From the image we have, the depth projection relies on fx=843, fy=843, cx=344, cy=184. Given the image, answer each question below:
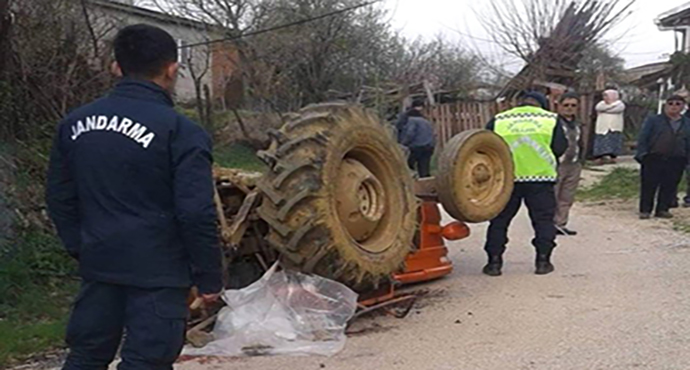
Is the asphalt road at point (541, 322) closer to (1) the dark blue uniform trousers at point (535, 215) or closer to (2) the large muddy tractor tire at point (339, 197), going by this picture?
(1) the dark blue uniform trousers at point (535, 215)

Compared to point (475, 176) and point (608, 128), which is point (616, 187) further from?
point (475, 176)

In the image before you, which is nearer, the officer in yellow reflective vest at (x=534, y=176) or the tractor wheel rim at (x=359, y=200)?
the tractor wheel rim at (x=359, y=200)

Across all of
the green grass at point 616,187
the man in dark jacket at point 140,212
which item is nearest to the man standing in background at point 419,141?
the green grass at point 616,187

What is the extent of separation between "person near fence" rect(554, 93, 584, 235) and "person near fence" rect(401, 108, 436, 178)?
12.0 ft

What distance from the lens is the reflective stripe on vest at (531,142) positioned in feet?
24.1

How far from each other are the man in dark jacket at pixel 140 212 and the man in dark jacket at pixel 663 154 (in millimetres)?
8501

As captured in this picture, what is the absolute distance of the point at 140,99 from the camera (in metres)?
3.34

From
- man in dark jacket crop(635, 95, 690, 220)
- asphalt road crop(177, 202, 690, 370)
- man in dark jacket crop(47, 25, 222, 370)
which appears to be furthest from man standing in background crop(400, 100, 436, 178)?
man in dark jacket crop(47, 25, 222, 370)

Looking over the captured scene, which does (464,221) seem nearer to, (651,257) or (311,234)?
(311,234)

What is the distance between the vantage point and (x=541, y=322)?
5.71 m

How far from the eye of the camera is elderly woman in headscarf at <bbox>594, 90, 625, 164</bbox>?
1825cm

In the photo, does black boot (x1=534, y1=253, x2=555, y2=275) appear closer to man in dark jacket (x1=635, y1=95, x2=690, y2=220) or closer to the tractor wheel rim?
the tractor wheel rim

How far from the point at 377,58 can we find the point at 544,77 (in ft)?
20.2

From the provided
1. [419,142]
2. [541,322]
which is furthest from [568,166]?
[541,322]
